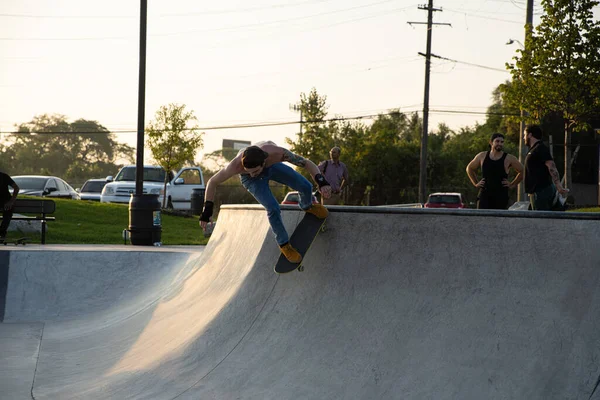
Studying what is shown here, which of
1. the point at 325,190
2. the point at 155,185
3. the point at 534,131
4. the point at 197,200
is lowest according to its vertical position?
the point at 197,200

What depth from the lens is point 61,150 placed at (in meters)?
108

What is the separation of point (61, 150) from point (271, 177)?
107962 millimetres

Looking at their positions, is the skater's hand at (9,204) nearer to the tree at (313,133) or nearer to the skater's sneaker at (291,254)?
the skater's sneaker at (291,254)

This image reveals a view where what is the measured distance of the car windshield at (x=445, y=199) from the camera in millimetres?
25141

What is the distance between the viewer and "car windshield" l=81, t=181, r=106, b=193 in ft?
98.7

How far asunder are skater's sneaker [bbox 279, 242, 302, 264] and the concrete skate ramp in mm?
139

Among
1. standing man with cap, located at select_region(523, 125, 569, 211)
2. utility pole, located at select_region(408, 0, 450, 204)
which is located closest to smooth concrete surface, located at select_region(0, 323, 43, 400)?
standing man with cap, located at select_region(523, 125, 569, 211)

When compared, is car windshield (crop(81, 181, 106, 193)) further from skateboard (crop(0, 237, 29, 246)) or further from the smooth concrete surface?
the smooth concrete surface

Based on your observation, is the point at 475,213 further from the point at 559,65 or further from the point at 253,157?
the point at 559,65

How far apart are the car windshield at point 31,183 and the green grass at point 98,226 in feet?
4.22

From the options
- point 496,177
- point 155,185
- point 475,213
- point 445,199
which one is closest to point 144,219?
point 496,177

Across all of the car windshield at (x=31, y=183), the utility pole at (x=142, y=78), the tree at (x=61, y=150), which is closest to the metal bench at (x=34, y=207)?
the utility pole at (x=142, y=78)

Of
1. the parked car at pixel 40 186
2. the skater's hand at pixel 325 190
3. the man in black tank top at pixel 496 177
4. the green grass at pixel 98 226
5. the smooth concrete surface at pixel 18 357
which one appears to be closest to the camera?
the skater's hand at pixel 325 190

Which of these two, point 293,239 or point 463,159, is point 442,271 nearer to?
point 293,239
